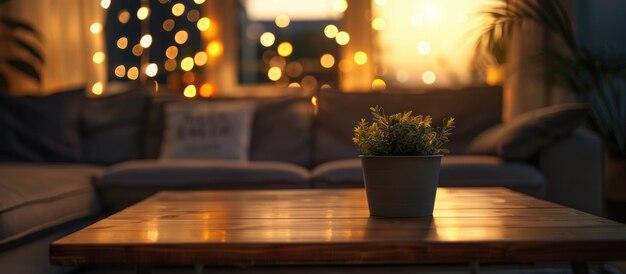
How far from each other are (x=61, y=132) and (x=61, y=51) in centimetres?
165

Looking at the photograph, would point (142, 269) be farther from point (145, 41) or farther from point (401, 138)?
point (145, 41)

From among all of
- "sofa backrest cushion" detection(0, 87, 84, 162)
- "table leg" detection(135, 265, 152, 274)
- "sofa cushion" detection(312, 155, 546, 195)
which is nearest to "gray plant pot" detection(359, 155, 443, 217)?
"table leg" detection(135, 265, 152, 274)

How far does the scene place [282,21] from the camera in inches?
241

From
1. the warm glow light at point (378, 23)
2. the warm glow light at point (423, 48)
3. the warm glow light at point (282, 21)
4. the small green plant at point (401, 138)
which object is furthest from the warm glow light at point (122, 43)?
the small green plant at point (401, 138)

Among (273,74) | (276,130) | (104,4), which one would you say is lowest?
(276,130)

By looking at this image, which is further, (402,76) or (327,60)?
(327,60)

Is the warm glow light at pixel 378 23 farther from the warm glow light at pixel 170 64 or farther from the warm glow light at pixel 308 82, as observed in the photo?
the warm glow light at pixel 170 64

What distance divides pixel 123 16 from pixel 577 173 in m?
4.11

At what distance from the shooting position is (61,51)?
5.18 m

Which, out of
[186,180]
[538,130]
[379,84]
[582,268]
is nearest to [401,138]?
[582,268]

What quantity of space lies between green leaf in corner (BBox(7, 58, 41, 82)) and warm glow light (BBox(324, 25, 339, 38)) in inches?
93.0

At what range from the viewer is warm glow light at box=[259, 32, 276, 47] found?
20.1ft

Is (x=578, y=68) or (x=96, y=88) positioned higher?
(x=578, y=68)

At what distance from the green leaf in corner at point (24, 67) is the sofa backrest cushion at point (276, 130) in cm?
127
